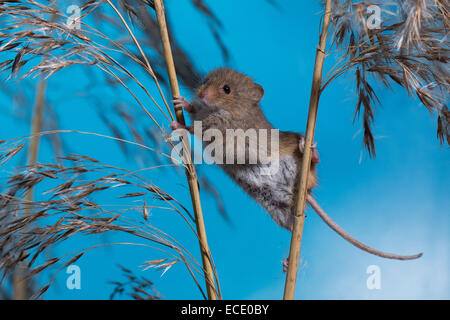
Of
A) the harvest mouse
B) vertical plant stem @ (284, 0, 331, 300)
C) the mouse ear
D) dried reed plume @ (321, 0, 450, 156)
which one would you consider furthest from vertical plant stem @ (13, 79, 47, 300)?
dried reed plume @ (321, 0, 450, 156)

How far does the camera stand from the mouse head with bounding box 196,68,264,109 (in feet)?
6.48

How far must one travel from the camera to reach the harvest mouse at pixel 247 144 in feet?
5.80

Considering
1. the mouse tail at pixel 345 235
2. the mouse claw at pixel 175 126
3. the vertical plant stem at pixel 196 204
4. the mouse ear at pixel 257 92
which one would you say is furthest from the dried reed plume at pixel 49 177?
the mouse ear at pixel 257 92

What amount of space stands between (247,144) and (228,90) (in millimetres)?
299

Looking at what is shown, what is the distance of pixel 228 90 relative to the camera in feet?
6.62

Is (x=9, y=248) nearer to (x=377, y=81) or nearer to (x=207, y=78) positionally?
(x=207, y=78)

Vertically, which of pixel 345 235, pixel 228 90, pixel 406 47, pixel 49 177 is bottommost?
pixel 345 235

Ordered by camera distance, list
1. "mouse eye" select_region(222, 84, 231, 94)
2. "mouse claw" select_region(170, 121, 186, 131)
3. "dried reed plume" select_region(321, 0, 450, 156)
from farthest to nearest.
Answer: "mouse eye" select_region(222, 84, 231, 94)
"mouse claw" select_region(170, 121, 186, 131)
"dried reed plume" select_region(321, 0, 450, 156)

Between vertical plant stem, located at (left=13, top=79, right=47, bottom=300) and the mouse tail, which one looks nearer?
the mouse tail

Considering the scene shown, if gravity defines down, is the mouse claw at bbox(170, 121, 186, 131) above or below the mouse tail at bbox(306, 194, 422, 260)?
above

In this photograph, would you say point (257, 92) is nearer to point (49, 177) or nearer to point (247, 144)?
point (247, 144)

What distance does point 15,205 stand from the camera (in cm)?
139

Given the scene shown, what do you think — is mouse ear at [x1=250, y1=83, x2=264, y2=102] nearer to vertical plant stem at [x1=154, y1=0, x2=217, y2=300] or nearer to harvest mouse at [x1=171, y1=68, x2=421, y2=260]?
harvest mouse at [x1=171, y1=68, x2=421, y2=260]

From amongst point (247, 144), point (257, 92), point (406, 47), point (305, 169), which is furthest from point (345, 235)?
point (257, 92)
